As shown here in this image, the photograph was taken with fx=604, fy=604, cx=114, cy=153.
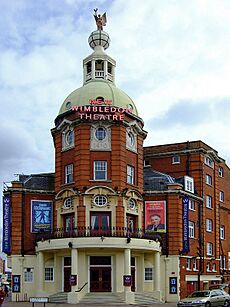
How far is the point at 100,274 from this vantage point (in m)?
49.5

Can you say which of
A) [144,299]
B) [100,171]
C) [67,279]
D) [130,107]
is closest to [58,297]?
[67,279]

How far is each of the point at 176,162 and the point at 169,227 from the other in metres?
11.5

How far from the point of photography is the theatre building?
4909cm

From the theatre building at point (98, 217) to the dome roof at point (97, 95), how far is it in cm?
9

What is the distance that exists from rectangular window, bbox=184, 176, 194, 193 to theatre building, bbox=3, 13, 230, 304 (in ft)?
4.26

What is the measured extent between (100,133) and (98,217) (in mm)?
7260

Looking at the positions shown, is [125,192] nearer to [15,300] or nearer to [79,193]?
[79,193]

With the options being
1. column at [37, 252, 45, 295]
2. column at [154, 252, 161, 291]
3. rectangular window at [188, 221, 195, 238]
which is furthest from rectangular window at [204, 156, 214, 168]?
column at [37, 252, 45, 295]

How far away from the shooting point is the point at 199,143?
→ 208ft

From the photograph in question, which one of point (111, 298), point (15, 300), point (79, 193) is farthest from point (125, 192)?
point (15, 300)

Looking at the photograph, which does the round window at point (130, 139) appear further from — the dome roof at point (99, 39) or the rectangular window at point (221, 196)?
the rectangular window at point (221, 196)

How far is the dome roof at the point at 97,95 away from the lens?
53750 mm

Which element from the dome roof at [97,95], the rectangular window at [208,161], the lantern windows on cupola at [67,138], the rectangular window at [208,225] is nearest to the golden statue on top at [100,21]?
the dome roof at [97,95]

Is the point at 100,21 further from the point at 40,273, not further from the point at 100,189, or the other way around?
the point at 40,273
